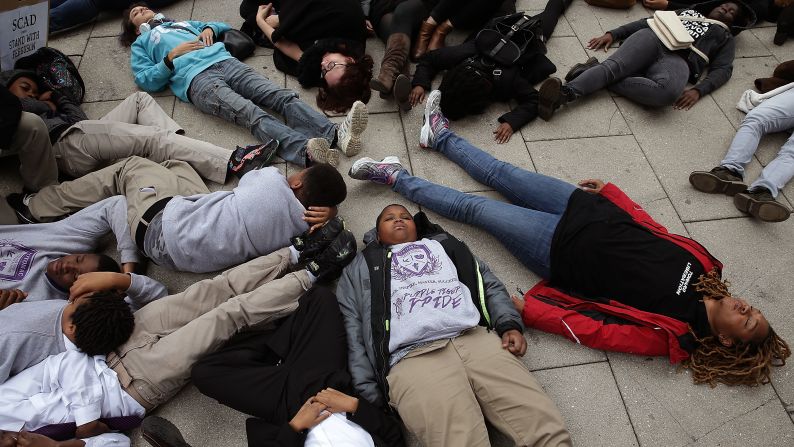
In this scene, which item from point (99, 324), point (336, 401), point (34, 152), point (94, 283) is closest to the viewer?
point (336, 401)

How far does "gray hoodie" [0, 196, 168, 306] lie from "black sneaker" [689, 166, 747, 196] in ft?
10.6

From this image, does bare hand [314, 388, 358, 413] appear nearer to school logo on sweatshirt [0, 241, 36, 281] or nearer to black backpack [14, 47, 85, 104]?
school logo on sweatshirt [0, 241, 36, 281]

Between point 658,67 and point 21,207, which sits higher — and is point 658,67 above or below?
above

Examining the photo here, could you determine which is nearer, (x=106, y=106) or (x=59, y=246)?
(x=59, y=246)

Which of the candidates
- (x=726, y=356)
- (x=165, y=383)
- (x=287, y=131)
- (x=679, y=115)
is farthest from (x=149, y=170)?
(x=679, y=115)

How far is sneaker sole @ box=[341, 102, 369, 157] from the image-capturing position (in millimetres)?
3117

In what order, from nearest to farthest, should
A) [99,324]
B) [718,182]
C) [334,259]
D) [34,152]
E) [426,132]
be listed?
[99,324], [334,259], [34,152], [718,182], [426,132]

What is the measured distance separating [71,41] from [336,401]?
366 cm

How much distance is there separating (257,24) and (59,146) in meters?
1.66

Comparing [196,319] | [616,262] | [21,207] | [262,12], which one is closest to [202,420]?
[196,319]

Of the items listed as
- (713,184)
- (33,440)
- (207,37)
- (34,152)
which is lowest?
(33,440)

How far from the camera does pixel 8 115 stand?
265 cm

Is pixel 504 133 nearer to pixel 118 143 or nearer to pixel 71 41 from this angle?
pixel 118 143

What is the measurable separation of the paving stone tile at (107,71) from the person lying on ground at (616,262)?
1919 millimetres
